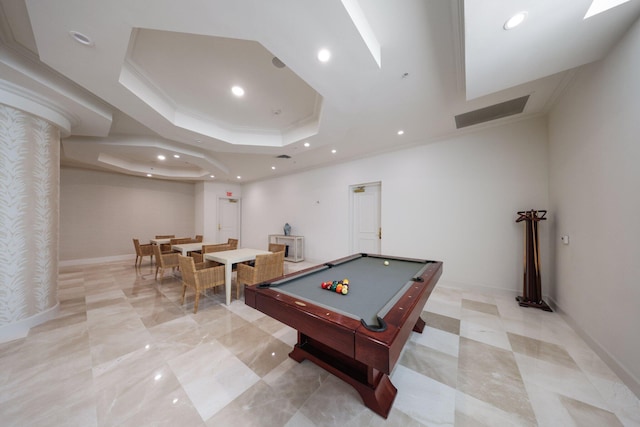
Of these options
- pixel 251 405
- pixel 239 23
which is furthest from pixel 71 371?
pixel 239 23

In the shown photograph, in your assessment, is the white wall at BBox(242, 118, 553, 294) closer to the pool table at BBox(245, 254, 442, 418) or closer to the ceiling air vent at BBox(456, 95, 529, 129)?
the ceiling air vent at BBox(456, 95, 529, 129)

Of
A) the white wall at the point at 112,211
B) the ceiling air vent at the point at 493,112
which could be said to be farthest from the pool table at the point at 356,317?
the white wall at the point at 112,211

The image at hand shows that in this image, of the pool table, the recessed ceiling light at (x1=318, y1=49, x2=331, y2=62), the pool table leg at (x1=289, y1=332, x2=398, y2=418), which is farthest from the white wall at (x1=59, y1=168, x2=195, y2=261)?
the recessed ceiling light at (x1=318, y1=49, x2=331, y2=62)

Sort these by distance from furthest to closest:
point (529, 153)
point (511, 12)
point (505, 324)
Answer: point (529, 153) → point (505, 324) → point (511, 12)

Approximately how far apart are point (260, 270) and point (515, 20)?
3661mm

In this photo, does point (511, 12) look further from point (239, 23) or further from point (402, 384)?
point (402, 384)

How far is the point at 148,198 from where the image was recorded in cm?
684

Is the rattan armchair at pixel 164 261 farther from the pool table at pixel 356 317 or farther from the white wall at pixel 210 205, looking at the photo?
the pool table at pixel 356 317

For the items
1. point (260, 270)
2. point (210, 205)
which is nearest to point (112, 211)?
point (210, 205)

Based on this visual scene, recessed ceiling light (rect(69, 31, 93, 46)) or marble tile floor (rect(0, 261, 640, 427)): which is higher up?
recessed ceiling light (rect(69, 31, 93, 46))

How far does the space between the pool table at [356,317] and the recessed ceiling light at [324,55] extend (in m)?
1.96

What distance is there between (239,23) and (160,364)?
284cm

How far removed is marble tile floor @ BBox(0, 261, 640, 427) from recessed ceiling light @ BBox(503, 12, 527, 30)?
8.74ft

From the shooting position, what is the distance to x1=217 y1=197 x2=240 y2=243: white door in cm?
763
